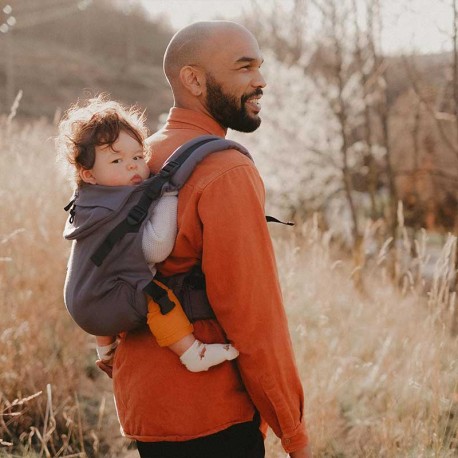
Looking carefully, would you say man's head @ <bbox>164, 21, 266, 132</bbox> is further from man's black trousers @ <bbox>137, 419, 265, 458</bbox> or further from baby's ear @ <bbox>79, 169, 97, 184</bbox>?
man's black trousers @ <bbox>137, 419, 265, 458</bbox>

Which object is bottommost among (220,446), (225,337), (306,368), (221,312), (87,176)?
(306,368)

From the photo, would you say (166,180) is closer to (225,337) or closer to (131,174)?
(131,174)

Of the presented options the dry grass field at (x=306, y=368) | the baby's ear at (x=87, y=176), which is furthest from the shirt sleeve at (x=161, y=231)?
the dry grass field at (x=306, y=368)

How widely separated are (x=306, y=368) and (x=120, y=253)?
198cm

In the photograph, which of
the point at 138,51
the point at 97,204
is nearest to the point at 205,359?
the point at 97,204

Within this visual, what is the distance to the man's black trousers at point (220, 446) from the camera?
1670 mm

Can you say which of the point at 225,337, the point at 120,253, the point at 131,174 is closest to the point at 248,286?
the point at 225,337

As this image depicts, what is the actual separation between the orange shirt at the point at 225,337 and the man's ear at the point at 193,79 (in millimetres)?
331

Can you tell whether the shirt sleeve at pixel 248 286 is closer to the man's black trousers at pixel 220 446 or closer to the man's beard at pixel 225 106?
the man's black trousers at pixel 220 446

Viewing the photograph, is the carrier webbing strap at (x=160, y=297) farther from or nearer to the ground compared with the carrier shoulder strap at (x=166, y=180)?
nearer to the ground

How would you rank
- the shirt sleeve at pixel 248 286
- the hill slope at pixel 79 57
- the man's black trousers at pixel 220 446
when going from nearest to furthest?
1. the shirt sleeve at pixel 248 286
2. the man's black trousers at pixel 220 446
3. the hill slope at pixel 79 57

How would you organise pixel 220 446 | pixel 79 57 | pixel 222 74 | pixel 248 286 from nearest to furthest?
pixel 248 286 → pixel 220 446 → pixel 222 74 → pixel 79 57

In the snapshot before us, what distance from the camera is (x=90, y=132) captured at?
67.4 inches

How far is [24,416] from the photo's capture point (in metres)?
3.05
